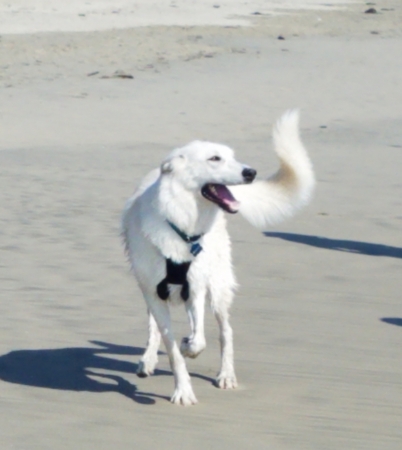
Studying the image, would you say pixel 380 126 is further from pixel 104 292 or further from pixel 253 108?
pixel 104 292

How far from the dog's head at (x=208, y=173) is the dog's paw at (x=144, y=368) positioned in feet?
3.11

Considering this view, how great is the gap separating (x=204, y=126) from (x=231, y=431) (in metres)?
10.2

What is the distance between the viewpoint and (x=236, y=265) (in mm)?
7664

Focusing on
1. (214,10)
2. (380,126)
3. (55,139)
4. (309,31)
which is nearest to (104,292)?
(55,139)

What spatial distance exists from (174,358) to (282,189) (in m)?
1.14

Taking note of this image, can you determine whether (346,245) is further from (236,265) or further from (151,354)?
(151,354)

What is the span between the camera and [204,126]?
14500mm

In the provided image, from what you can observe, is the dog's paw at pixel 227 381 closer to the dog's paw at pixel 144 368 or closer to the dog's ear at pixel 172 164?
the dog's paw at pixel 144 368

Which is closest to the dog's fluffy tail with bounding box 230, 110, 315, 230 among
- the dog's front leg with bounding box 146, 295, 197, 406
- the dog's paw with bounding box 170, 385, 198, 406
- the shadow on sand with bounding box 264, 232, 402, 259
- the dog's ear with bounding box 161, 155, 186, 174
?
the dog's ear with bounding box 161, 155, 186, 174

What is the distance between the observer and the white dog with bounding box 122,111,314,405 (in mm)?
4906

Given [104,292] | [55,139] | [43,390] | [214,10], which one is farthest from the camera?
[214,10]

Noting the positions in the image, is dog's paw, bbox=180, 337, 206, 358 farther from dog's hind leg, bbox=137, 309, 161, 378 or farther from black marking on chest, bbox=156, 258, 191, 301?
dog's hind leg, bbox=137, 309, 161, 378

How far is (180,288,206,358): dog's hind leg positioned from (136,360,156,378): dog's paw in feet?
1.67

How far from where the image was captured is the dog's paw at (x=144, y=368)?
5387 millimetres
